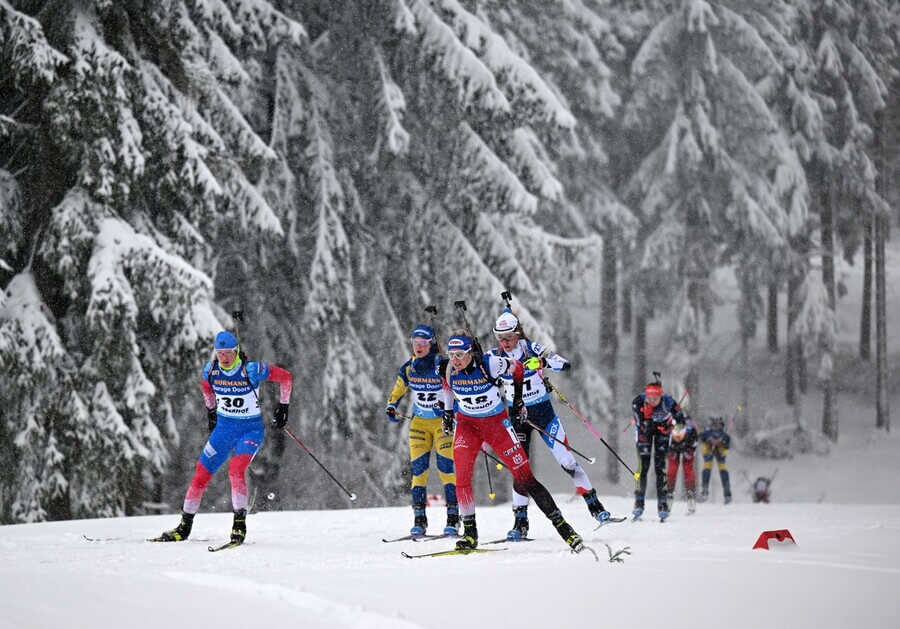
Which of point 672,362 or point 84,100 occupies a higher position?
point 84,100

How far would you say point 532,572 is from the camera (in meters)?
7.83

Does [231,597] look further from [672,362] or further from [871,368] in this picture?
[871,368]

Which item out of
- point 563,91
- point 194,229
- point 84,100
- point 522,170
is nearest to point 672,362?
point 563,91

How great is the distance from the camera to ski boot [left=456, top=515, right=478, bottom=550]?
9.62 meters

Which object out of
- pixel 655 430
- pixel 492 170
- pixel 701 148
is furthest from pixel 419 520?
pixel 701 148

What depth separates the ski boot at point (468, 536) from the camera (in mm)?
9625

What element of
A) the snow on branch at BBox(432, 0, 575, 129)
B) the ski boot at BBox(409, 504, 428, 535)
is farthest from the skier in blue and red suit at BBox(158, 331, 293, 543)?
the snow on branch at BBox(432, 0, 575, 129)

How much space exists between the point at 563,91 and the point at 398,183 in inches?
360

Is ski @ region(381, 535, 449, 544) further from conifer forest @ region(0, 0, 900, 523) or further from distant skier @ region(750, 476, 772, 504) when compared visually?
distant skier @ region(750, 476, 772, 504)

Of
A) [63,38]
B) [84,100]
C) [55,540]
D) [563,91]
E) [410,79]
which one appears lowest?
[55,540]

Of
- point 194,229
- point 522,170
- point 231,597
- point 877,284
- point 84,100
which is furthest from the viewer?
point 877,284

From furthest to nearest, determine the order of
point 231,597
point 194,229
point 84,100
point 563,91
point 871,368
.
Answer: point 871,368 < point 563,91 < point 194,229 < point 84,100 < point 231,597

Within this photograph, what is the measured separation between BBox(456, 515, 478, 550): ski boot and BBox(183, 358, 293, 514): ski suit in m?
2.23

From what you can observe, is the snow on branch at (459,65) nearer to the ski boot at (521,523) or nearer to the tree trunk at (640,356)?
the ski boot at (521,523)
